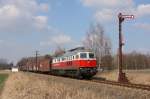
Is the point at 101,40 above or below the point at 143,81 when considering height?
above

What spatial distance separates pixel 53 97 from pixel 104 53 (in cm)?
6237

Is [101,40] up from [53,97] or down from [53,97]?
up

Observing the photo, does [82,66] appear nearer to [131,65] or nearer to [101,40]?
[101,40]

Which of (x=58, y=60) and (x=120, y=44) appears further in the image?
(x=58, y=60)

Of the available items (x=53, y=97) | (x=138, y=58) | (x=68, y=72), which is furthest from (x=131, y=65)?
(x=53, y=97)

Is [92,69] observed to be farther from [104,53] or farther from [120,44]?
[104,53]

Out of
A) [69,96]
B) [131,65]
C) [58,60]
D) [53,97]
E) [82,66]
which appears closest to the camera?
[69,96]

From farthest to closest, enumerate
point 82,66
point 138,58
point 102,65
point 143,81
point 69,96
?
point 138,58 → point 102,65 → point 82,66 → point 143,81 → point 69,96

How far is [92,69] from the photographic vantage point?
46.4 m

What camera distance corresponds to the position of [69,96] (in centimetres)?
1873

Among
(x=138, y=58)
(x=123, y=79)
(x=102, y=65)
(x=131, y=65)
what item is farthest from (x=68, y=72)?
(x=138, y=58)

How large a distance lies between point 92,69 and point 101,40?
1444 inches

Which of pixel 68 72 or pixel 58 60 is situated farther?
pixel 58 60

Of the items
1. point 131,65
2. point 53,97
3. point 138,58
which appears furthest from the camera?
point 138,58
